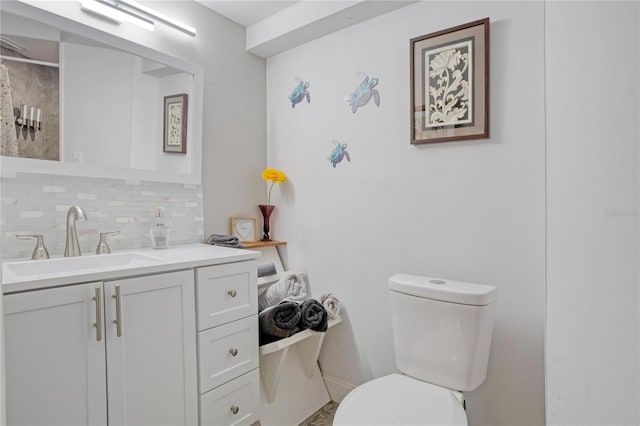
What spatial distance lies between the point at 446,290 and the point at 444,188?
0.52 metres

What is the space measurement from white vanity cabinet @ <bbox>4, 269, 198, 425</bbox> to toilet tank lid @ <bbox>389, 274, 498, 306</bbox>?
837mm

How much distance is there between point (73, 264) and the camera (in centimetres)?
134

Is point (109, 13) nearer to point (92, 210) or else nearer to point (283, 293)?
point (92, 210)

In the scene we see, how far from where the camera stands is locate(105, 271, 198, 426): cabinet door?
1097 millimetres

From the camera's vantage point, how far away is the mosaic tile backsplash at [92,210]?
1.30m

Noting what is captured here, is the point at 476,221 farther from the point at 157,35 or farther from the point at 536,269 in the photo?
the point at 157,35

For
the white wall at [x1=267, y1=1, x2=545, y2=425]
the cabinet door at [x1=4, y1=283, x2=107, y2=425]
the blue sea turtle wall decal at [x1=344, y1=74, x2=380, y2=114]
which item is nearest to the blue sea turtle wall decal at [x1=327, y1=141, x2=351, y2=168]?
the white wall at [x1=267, y1=1, x2=545, y2=425]

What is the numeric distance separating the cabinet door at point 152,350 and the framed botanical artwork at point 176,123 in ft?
2.55

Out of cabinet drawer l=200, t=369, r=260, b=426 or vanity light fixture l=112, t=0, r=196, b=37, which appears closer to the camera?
cabinet drawer l=200, t=369, r=260, b=426

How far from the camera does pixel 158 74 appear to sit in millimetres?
1689

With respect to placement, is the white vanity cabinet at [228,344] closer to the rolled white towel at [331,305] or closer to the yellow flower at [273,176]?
the rolled white towel at [331,305]

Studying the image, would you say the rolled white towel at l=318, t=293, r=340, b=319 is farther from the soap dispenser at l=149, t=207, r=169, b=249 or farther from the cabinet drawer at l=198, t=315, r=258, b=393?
the soap dispenser at l=149, t=207, r=169, b=249

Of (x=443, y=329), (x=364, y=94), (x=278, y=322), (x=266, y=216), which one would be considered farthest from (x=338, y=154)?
(x=443, y=329)

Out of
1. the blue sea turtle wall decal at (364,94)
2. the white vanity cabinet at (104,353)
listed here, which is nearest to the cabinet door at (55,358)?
the white vanity cabinet at (104,353)
